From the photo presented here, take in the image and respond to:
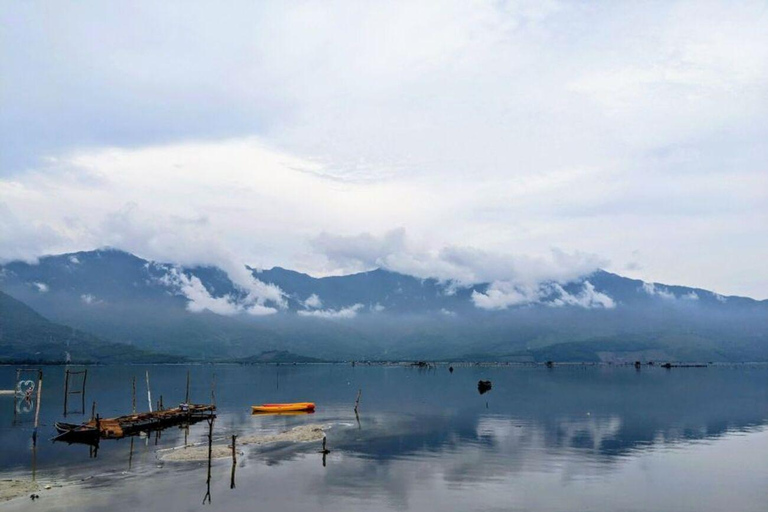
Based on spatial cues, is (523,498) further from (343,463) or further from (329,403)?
(329,403)

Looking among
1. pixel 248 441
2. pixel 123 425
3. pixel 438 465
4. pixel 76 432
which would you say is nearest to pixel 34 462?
pixel 76 432

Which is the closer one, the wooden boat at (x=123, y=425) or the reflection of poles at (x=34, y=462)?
the reflection of poles at (x=34, y=462)

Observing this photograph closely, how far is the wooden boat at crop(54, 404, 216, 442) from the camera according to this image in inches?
3617

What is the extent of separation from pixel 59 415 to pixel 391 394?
88511 mm

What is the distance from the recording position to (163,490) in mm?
59406

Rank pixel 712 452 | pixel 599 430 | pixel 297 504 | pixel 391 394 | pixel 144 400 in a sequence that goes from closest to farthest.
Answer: pixel 297 504, pixel 712 452, pixel 599 430, pixel 144 400, pixel 391 394

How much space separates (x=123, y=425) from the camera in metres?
97.8

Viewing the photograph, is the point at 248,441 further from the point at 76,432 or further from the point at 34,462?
the point at 34,462

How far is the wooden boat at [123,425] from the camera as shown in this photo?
91.9 m

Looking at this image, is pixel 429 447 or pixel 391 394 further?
pixel 391 394

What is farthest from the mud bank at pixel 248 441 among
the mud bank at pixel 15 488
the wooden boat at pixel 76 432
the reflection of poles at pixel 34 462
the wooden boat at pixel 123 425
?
the wooden boat at pixel 76 432

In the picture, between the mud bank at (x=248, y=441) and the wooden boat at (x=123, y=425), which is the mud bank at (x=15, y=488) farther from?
the wooden boat at (x=123, y=425)

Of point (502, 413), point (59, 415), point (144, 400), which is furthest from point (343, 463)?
point (144, 400)

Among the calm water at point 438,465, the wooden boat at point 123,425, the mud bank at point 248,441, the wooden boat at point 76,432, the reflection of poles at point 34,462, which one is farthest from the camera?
the wooden boat at point 123,425
